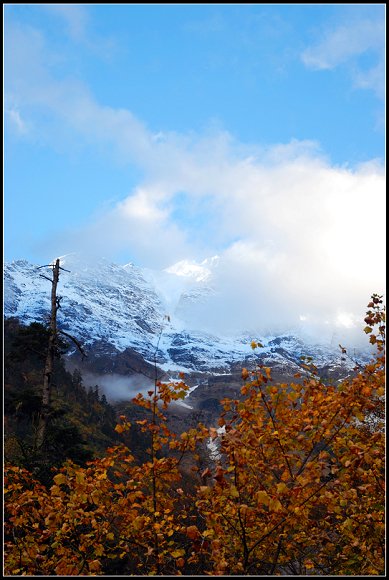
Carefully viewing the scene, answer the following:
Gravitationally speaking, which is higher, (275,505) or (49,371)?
(49,371)

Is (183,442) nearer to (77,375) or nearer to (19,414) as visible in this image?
(19,414)

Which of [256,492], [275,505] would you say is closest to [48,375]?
[256,492]

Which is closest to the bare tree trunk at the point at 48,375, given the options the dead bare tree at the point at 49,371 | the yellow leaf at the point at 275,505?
the dead bare tree at the point at 49,371

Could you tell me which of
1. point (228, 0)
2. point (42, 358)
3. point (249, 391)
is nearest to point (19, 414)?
point (42, 358)

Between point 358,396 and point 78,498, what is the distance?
3968 millimetres

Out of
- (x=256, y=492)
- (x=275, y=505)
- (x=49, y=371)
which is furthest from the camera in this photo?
(x=49, y=371)

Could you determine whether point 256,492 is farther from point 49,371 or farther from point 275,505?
point 49,371

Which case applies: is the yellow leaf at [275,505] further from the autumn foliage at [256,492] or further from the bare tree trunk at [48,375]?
the bare tree trunk at [48,375]

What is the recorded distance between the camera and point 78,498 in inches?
169

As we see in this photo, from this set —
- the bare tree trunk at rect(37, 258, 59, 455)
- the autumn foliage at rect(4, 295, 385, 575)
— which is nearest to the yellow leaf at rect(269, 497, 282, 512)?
the autumn foliage at rect(4, 295, 385, 575)

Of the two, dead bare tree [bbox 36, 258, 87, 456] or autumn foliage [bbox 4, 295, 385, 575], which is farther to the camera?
dead bare tree [bbox 36, 258, 87, 456]

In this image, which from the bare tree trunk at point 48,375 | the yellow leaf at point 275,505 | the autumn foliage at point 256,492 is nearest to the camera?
the yellow leaf at point 275,505

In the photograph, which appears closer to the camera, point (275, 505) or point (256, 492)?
point (275, 505)

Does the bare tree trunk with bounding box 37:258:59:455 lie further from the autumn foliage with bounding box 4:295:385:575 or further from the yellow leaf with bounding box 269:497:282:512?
the yellow leaf with bounding box 269:497:282:512
